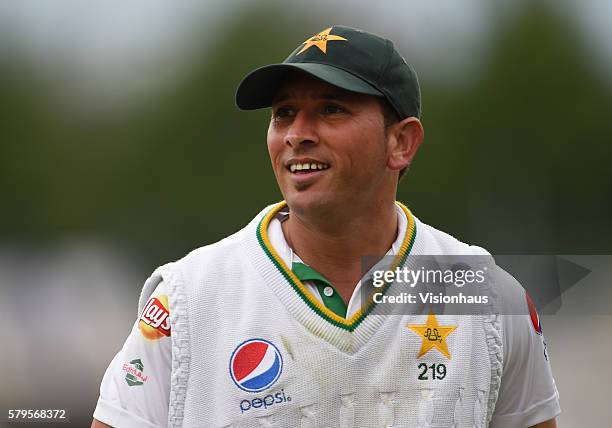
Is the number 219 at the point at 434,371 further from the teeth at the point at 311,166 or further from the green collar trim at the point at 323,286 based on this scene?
the teeth at the point at 311,166

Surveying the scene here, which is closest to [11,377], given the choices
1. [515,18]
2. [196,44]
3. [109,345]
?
[109,345]

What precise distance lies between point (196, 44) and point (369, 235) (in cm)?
782

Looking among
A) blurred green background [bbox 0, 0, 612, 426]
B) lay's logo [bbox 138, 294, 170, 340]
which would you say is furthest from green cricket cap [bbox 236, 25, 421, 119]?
blurred green background [bbox 0, 0, 612, 426]

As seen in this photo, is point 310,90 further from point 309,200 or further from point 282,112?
point 309,200

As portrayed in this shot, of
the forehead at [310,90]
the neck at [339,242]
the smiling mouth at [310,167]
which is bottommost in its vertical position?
the neck at [339,242]

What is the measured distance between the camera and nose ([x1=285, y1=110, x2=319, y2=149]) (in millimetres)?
1970

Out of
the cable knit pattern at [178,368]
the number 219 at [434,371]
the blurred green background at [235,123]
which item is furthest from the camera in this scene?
the blurred green background at [235,123]

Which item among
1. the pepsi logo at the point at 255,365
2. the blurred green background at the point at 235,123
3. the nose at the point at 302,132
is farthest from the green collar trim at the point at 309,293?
the blurred green background at the point at 235,123

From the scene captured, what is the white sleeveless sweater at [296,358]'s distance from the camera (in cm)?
192

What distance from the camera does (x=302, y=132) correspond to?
1973 mm

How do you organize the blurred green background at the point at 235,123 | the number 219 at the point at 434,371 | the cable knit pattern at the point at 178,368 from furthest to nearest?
the blurred green background at the point at 235,123
the number 219 at the point at 434,371
the cable knit pattern at the point at 178,368

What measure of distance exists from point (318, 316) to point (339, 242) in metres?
0.19

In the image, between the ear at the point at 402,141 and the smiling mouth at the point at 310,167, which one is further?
the ear at the point at 402,141

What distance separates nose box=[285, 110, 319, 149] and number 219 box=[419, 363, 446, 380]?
57 cm
